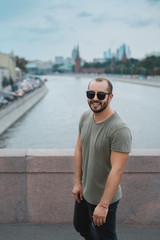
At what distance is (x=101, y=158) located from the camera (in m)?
2.24

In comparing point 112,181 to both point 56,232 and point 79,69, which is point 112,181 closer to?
point 56,232

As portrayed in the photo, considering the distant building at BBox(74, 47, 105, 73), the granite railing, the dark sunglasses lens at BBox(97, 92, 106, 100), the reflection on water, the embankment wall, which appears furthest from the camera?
the distant building at BBox(74, 47, 105, 73)

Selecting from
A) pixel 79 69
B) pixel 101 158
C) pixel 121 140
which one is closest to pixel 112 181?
pixel 101 158

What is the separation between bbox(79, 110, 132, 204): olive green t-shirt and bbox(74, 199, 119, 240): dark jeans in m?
0.10

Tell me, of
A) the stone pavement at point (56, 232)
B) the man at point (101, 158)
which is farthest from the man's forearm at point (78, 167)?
the stone pavement at point (56, 232)

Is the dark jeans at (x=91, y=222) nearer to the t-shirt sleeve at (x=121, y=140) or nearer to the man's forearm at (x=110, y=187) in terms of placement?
the man's forearm at (x=110, y=187)

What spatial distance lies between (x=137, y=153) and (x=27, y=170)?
120cm

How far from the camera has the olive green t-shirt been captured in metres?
2.13

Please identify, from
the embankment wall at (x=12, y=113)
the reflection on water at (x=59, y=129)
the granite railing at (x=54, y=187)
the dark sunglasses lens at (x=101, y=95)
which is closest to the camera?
the dark sunglasses lens at (x=101, y=95)

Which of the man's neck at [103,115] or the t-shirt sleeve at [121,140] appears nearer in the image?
the t-shirt sleeve at [121,140]

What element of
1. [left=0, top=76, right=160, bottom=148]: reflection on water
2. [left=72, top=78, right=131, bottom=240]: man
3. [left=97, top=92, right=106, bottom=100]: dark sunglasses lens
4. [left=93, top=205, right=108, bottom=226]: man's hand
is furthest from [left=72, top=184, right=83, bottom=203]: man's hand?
[left=0, top=76, right=160, bottom=148]: reflection on water

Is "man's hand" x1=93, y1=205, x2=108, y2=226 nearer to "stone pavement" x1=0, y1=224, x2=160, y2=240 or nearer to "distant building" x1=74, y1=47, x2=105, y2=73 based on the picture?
"stone pavement" x1=0, y1=224, x2=160, y2=240

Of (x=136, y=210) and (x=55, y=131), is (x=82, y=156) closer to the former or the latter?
(x=136, y=210)

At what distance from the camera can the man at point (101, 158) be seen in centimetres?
215
